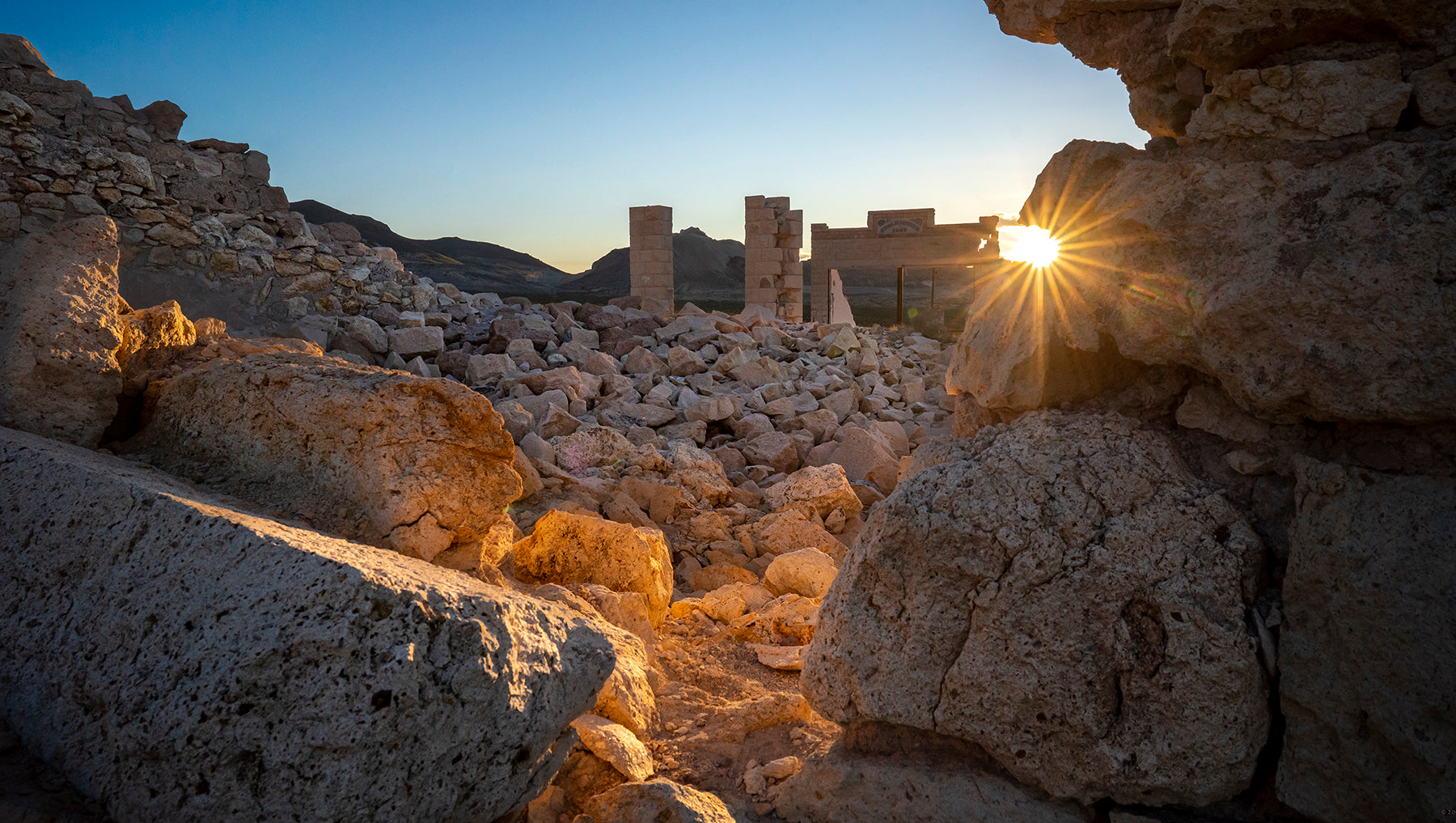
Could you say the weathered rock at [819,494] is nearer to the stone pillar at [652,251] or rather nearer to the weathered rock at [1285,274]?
the weathered rock at [1285,274]

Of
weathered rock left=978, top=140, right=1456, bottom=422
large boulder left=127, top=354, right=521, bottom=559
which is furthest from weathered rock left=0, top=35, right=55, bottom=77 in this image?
weathered rock left=978, top=140, right=1456, bottom=422

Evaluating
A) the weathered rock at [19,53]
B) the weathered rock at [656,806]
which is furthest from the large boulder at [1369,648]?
the weathered rock at [19,53]

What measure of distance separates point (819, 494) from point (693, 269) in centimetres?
4936

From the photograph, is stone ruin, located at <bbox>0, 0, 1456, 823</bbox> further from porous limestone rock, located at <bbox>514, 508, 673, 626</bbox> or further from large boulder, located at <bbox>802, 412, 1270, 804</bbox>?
porous limestone rock, located at <bbox>514, 508, 673, 626</bbox>

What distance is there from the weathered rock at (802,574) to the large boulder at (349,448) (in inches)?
62.4

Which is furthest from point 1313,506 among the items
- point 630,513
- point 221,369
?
point 630,513

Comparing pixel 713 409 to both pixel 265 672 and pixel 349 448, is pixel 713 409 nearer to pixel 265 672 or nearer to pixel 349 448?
pixel 349 448

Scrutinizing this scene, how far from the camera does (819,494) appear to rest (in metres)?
5.13

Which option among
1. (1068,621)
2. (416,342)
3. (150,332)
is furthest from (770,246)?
(1068,621)

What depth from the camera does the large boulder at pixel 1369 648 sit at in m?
1.47

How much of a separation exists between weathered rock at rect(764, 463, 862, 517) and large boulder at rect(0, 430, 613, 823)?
3.30 meters

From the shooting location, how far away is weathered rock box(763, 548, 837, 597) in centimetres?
376

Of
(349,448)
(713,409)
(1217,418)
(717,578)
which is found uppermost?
(1217,418)

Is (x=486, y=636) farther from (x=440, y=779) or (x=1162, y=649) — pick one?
(x=1162, y=649)
